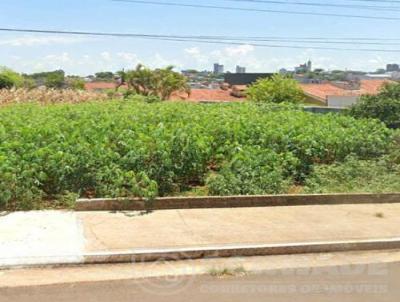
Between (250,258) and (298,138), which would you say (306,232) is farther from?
(298,138)

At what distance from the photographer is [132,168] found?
792 cm

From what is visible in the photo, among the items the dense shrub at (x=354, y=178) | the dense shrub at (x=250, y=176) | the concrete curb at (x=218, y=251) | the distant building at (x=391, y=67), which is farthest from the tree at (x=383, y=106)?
the distant building at (x=391, y=67)

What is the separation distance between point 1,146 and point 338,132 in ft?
22.7

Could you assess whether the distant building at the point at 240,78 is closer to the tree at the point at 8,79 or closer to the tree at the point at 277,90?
the tree at the point at 277,90

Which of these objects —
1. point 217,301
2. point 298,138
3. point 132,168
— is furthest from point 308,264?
point 298,138

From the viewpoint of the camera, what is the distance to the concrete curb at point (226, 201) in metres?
7.04

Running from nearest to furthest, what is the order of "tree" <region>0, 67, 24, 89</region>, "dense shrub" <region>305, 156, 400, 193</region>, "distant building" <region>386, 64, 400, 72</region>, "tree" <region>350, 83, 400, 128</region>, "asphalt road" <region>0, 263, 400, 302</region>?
"asphalt road" <region>0, 263, 400, 302</region>, "dense shrub" <region>305, 156, 400, 193</region>, "tree" <region>350, 83, 400, 128</region>, "tree" <region>0, 67, 24, 89</region>, "distant building" <region>386, 64, 400, 72</region>

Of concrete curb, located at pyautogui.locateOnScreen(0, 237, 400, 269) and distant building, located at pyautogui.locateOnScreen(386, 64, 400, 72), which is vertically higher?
distant building, located at pyautogui.locateOnScreen(386, 64, 400, 72)

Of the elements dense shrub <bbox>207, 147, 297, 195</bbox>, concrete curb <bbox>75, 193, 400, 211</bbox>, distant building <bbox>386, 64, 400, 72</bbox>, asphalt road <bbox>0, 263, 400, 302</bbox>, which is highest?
distant building <bbox>386, 64, 400, 72</bbox>

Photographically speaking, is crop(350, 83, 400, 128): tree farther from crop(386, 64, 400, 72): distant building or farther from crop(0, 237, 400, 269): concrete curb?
crop(386, 64, 400, 72): distant building

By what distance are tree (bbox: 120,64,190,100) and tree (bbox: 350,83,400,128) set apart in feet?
80.8

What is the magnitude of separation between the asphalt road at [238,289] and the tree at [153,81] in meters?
35.7

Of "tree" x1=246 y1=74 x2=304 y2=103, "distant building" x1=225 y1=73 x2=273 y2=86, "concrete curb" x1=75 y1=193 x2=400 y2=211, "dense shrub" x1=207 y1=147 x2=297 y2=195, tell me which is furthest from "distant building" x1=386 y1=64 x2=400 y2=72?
"concrete curb" x1=75 y1=193 x2=400 y2=211

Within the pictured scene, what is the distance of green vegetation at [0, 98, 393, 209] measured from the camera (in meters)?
7.39
